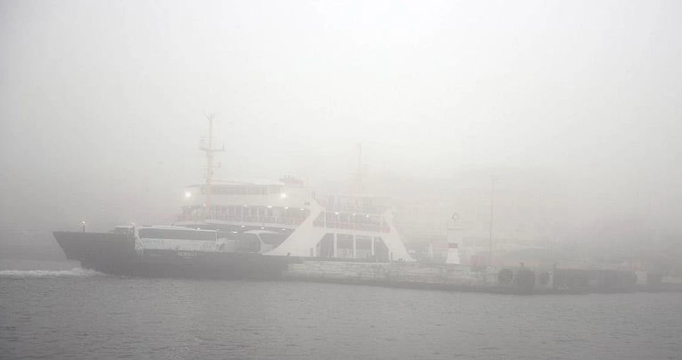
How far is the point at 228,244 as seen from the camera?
46906mm

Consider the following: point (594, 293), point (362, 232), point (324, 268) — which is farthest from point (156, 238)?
point (594, 293)

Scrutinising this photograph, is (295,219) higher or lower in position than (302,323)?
higher

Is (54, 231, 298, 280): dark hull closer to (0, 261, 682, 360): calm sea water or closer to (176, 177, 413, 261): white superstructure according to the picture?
(0, 261, 682, 360): calm sea water

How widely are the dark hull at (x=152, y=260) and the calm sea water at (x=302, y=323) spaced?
1395 millimetres

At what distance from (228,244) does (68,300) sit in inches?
683

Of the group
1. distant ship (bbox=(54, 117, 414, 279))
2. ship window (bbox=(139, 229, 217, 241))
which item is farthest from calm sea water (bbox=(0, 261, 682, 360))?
ship window (bbox=(139, 229, 217, 241))

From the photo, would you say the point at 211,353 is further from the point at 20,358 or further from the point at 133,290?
the point at 133,290

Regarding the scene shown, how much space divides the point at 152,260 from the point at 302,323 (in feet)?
57.5

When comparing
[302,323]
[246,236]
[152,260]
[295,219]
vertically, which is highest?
[295,219]

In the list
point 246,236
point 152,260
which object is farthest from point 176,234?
point 246,236

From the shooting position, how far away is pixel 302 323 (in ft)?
86.8

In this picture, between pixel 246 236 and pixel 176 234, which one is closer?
pixel 176 234

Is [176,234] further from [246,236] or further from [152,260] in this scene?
[246,236]

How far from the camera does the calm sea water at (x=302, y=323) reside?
70.2 ft
